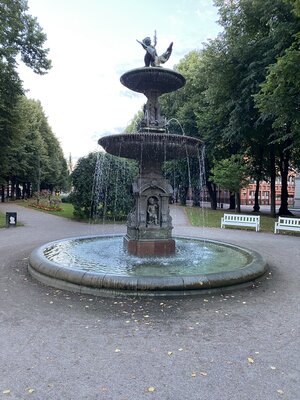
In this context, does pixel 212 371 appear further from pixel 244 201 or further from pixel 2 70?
pixel 244 201

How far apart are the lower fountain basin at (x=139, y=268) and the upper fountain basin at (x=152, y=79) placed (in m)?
4.94

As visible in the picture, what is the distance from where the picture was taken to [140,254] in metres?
10.1

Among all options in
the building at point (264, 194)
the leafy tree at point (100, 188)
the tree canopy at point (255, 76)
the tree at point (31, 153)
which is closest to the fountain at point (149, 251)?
the tree canopy at point (255, 76)

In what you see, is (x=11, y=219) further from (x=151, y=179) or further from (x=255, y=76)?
(x=255, y=76)

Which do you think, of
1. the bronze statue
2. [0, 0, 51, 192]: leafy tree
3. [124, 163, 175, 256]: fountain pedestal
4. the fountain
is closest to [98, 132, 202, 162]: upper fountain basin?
the fountain

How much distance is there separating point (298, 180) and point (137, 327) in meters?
54.7

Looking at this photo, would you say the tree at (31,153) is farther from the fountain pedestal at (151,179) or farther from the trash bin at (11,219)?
the fountain pedestal at (151,179)

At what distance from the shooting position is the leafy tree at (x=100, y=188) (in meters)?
23.3

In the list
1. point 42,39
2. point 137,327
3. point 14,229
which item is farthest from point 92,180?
point 137,327

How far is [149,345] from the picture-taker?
4641 millimetres

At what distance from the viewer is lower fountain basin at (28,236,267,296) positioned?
21.9ft

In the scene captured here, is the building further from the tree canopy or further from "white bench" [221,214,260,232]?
"white bench" [221,214,260,232]

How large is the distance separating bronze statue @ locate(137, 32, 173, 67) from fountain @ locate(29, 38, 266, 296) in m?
0.03

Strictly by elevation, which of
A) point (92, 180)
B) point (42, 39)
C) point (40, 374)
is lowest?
point (40, 374)
